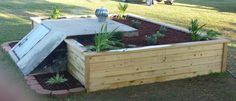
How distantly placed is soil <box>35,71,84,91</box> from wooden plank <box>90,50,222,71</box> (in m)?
0.45

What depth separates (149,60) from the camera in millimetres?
5102

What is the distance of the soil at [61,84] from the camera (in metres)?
4.85

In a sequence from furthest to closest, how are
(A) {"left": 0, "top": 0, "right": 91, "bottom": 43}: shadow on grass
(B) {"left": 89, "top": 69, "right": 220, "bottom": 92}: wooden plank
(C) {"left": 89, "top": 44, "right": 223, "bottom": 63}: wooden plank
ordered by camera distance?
(A) {"left": 0, "top": 0, "right": 91, "bottom": 43}: shadow on grass
(B) {"left": 89, "top": 69, "right": 220, "bottom": 92}: wooden plank
(C) {"left": 89, "top": 44, "right": 223, "bottom": 63}: wooden plank

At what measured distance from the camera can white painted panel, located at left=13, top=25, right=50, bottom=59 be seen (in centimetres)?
616

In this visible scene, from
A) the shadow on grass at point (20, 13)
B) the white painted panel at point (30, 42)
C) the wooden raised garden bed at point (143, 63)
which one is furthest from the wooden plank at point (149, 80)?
the shadow on grass at point (20, 13)

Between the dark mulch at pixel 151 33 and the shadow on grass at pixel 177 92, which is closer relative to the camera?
the shadow on grass at pixel 177 92

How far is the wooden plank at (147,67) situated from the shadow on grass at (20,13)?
3853 mm

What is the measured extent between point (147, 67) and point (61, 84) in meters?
1.24

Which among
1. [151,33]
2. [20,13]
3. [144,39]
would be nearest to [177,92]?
[144,39]

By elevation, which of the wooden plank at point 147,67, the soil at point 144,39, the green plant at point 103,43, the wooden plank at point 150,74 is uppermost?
the green plant at point 103,43

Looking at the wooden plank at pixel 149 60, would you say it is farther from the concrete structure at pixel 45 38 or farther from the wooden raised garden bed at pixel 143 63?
the concrete structure at pixel 45 38

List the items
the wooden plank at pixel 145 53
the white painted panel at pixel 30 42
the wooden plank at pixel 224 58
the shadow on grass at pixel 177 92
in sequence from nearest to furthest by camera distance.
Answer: the shadow on grass at pixel 177 92, the wooden plank at pixel 145 53, the wooden plank at pixel 224 58, the white painted panel at pixel 30 42

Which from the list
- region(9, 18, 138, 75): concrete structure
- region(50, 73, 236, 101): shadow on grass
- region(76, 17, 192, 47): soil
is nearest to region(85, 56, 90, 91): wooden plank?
region(50, 73, 236, 101): shadow on grass

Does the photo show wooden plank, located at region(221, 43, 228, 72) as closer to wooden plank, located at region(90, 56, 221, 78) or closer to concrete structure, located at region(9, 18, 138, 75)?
wooden plank, located at region(90, 56, 221, 78)
